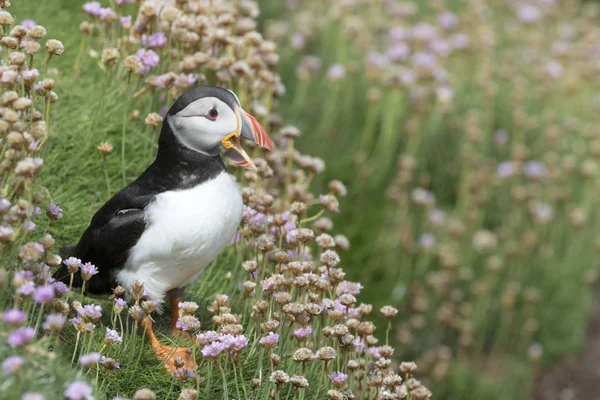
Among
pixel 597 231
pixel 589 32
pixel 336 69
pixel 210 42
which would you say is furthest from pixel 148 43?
pixel 589 32

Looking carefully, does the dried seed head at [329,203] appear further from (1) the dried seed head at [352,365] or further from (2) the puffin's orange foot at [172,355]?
(2) the puffin's orange foot at [172,355]

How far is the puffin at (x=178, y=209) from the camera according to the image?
3129 millimetres

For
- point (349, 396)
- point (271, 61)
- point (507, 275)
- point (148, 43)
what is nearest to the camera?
point (349, 396)

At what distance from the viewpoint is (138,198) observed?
3223 millimetres

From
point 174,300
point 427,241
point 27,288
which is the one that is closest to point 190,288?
point 174,300

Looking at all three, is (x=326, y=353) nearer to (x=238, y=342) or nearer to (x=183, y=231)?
(x=238, y=342)

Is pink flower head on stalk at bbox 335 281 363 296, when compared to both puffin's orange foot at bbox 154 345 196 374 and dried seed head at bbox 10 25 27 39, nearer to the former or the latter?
puffin's orange foot at bbox 154 345 196 374

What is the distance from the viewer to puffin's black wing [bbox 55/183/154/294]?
3.20 m

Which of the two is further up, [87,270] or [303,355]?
[87,270]

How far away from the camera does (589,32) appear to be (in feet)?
26.5

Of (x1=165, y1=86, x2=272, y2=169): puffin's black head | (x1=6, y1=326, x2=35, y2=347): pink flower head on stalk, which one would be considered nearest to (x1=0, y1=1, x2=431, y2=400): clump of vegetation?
(x1=6, y1=326, x2=35, y2=347): pink flower head on stalk

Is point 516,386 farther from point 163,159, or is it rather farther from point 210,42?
point 163,159

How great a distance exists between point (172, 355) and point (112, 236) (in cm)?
48

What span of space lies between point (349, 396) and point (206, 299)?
958 mm
